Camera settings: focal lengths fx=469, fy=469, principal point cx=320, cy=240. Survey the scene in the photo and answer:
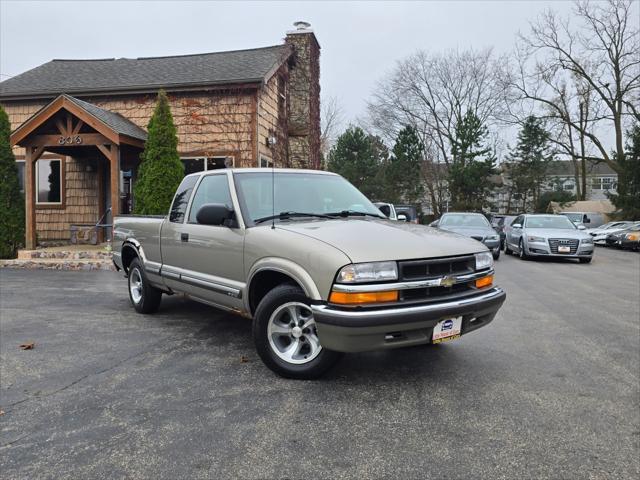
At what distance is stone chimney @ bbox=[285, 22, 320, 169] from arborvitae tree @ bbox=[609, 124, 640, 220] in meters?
19.5

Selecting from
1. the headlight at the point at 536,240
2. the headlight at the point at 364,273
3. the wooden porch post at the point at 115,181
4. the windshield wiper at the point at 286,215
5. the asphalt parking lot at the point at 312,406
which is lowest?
the asphalt parking lot at the point at 312,406

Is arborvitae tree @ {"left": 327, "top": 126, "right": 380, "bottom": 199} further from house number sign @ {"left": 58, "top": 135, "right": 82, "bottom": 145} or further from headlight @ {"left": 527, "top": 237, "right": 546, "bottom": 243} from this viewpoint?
house number sign @ {"left": 58, "top": 135, "right": 82, "bottom": 145}

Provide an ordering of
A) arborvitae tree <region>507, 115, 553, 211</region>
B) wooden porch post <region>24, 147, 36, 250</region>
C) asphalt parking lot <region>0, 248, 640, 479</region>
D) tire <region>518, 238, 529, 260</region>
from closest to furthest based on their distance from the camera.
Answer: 1. asphalt parking lot <region>0, 248, 640, 479</region>
2. wooden porch post <region>24, 147, 36, 250</region>
3. tire <region>518, 238, 529, 260</region>
4. arborvitae tree <region>507, 115, 553, 211</region>

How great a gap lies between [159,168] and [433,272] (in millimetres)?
9800

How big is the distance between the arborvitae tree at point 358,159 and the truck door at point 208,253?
142ft

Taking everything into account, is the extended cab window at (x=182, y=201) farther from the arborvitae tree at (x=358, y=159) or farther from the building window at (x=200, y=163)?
the arborvitae tree at (x=358, y=159)

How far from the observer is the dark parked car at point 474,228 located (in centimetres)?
1381

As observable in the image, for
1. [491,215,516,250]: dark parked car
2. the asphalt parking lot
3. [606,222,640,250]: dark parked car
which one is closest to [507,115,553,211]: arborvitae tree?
[491,215,516,250]: dark parked car

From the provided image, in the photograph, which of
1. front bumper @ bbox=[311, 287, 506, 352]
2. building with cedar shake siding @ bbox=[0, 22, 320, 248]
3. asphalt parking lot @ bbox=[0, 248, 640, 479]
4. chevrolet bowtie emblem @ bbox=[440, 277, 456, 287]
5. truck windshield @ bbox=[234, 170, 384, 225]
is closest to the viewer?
asphalt parking lot @ bbox=[0, 248, 640, 479]

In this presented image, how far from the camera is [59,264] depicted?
36.8 feet

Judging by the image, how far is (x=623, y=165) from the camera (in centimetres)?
2875

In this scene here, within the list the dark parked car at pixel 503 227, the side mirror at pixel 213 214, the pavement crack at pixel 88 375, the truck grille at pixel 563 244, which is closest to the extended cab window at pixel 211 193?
the side mirror at pixel 213 214

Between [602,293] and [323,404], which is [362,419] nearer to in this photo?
[323,404]

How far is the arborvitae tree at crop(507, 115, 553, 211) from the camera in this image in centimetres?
5331
